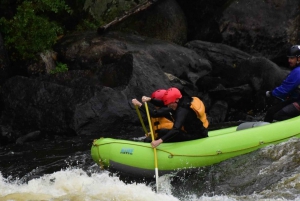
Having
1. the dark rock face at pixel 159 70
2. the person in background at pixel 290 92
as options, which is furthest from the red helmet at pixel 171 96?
the dark rock face at pixel 159 70

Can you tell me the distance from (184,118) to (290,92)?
6.62 feet

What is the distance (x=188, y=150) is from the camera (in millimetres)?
8500

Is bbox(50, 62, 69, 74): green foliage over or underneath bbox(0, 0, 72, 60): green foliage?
underneath

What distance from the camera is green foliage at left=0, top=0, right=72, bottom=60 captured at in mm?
13562

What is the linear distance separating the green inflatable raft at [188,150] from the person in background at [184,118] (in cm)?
13

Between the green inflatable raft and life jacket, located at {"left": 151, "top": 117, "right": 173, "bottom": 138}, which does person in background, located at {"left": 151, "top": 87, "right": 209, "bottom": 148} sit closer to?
the green inflatable raft

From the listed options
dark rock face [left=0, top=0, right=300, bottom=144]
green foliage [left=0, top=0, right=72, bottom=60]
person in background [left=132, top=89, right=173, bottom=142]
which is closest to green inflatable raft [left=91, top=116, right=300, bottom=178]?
person in background [left=132, top=89, right=173, bottom=142]

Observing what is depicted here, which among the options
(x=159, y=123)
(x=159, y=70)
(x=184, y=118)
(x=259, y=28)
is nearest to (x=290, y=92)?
(x=184, y=118)

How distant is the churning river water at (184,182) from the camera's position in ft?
24.6

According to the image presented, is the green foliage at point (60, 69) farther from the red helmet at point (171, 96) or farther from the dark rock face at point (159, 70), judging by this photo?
the red helmet at point (171, 96)

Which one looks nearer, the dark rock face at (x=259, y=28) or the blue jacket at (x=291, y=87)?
the blue jacket at (x=291, y=87)

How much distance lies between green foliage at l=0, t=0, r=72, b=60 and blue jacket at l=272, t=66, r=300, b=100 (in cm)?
643

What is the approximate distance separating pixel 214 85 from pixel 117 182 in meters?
6.19

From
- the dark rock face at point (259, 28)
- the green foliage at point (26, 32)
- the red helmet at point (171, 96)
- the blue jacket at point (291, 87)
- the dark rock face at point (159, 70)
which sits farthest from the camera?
the dark rock face at point (259, 28)
